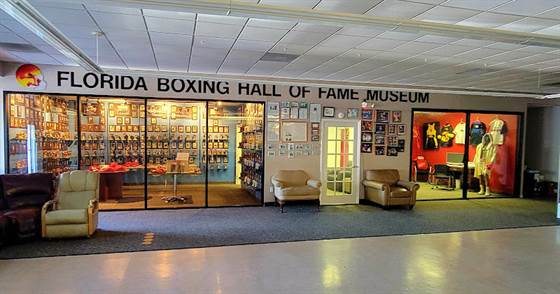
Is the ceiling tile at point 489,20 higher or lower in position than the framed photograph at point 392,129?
higher

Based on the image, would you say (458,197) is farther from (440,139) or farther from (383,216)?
(383,216)

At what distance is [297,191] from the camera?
24.4 feet

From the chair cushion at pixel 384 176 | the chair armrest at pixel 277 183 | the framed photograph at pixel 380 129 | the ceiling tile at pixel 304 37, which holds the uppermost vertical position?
the ceiling tile at pixel 304 37

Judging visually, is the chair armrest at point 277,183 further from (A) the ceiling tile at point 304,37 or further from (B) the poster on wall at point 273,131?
(A) the ceiling tile at point 304,37

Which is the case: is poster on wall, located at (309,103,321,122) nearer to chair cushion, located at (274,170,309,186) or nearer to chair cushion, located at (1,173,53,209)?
chair cushion, located at (274,170,309,186)

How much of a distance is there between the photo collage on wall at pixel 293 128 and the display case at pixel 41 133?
12.8ft

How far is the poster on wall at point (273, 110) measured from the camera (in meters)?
7.91

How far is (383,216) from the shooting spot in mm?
7152

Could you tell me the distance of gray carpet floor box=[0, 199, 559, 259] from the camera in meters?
5.06

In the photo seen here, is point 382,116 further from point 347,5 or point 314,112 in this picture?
point 347,5

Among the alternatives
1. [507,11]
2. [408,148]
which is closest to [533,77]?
[408,148]

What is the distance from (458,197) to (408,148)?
85.8 inches

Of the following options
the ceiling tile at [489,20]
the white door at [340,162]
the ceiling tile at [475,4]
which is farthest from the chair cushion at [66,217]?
the ceiling tile at [489,20]

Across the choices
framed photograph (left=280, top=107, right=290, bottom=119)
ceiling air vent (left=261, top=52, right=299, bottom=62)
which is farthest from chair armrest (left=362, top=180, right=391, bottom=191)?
ceiling air vent (left=261, top=52, right=299, bottom=62)
